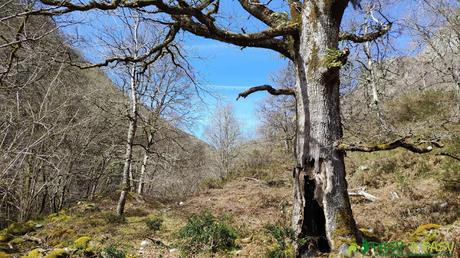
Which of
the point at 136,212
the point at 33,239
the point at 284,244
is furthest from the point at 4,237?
the point at 284,244

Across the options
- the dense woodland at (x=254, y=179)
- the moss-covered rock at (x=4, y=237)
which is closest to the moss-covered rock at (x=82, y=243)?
the dense woodland at (x=254, y=179)

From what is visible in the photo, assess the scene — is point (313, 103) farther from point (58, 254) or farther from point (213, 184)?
point (213, 184)

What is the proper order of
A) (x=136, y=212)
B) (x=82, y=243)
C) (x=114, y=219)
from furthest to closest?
(x=136, y=212) → (x=114, y=219) → (x=82, y=243)

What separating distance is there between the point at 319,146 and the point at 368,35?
2.65m

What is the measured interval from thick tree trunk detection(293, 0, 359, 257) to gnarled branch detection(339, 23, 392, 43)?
103cm

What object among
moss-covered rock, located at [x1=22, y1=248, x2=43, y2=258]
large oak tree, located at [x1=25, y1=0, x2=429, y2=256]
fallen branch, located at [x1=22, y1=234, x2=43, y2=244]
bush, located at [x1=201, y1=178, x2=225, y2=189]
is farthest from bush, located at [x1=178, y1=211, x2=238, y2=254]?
bush, located at [x1=201, y1=178, x2=225, y2=189]

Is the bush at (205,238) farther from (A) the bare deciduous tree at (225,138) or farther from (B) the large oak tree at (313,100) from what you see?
(A) the bare deciduous tree at (225,138)

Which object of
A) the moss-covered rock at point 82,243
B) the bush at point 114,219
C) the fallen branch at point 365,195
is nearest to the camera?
the moss-covered rock at point 82,243

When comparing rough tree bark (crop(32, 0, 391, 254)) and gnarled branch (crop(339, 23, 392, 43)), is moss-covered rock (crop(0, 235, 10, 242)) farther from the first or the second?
gnarled branch (crop(339, 23, 392, 43))

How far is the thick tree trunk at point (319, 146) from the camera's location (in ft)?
13.7

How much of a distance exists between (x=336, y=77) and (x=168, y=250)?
14.7ft

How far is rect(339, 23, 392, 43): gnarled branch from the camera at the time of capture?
5.63 metres

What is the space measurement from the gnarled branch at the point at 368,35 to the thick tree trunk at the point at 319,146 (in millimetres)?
1034

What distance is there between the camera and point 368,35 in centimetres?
570
